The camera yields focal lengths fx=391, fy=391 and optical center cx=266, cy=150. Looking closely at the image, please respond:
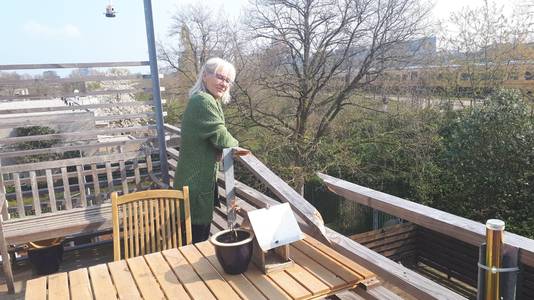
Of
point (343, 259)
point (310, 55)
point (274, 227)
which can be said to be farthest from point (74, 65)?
point (310, 55)

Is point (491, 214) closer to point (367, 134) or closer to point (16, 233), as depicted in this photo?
point (367, 134)

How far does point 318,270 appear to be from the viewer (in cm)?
151

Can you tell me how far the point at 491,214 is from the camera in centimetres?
752

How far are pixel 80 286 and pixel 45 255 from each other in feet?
7.21

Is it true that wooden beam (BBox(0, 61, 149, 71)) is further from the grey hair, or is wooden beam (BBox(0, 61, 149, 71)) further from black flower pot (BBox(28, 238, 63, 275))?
the grey hair

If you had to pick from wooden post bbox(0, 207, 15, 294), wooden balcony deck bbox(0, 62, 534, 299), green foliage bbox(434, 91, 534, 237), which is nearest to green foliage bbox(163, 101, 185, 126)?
wooden balcony deck bbox(0, 62, 534, 299)

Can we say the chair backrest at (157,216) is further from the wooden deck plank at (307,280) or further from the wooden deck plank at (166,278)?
the wooden deck plank at (307,280)

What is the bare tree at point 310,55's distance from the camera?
376 inches

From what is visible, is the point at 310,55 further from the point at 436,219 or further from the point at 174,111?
the point at 436,219

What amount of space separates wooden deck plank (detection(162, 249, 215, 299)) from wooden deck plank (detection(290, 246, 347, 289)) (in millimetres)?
386

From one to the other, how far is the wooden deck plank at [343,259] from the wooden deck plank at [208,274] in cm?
42

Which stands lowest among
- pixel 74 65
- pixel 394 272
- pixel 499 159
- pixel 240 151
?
pixel 499 159

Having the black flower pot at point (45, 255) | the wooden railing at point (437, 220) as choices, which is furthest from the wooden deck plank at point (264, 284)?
the black flower pot at point (45, 255)

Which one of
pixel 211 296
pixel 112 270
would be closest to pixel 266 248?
pixel 211 296
